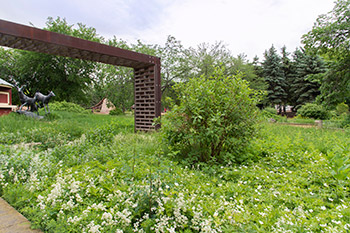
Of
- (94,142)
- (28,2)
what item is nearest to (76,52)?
(28,2)

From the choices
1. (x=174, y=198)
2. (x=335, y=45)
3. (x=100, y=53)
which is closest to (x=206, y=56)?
(x=335, y=45)

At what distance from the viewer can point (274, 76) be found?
90.6 feet

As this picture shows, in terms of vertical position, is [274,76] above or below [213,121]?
above

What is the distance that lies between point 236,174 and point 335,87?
38.5 feet

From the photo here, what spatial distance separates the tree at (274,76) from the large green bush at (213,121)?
2572cm

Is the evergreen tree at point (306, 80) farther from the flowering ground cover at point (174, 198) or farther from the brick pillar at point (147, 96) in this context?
the flowering ground cover at point (174, 198)

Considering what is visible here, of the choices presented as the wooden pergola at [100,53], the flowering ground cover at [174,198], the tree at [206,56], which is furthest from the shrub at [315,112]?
the flowering ground cover at [174,198]

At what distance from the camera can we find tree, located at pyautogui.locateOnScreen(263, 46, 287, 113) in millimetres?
27094

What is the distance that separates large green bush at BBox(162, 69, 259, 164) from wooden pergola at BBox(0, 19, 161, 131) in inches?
23.8

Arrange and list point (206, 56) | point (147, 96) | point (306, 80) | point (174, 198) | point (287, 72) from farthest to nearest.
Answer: point (287, 72)
point (306, 80)
point (206, 56)
point (147, 96)
point (174, 198)

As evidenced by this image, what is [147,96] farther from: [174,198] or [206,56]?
[206,56]

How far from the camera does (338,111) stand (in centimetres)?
1889

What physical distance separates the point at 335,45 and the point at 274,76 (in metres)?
17.4

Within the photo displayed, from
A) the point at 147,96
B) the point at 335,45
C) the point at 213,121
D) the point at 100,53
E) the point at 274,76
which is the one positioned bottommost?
the point at 213,121
